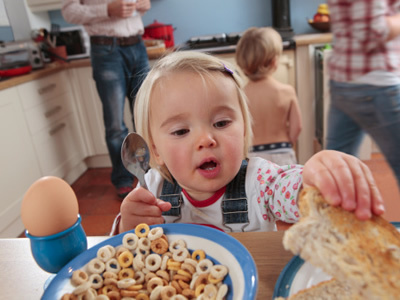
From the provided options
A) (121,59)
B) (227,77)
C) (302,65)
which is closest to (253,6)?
(302,65)

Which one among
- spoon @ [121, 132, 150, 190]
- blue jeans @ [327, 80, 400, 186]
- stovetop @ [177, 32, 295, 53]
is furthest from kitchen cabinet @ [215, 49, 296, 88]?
blue jeans @ [327, 80, 400, 186]

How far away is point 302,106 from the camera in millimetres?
1873

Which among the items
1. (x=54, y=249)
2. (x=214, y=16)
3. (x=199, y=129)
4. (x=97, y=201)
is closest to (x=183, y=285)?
(x=54, y=249)

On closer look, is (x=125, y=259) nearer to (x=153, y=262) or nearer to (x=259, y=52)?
(x=153, y=262)

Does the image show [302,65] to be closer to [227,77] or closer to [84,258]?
[227,77]

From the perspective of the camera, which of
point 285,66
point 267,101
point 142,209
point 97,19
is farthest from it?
point 285,66

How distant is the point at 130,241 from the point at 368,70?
0.31 meters

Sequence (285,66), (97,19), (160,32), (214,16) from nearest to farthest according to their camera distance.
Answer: (97,19) → (285,66) → (160,32) → (214,16)

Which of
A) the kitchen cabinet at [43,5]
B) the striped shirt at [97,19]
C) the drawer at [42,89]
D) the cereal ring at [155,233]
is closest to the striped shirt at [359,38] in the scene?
the cereal ring at [155,233]

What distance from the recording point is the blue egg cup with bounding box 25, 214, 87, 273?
15.1 inches

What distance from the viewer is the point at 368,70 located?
1.22 ft

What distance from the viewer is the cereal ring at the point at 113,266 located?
37cm

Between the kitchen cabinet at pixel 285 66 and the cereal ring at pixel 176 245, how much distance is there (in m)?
1.46

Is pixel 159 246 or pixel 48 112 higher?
pixel 159 246
